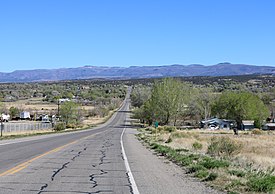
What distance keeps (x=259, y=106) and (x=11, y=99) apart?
112863 millimetres

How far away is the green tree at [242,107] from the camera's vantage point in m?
104

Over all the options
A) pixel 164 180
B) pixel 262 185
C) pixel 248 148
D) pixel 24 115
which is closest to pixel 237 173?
pixel 164 180

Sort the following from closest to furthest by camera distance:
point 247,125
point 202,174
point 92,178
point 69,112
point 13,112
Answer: point 92,178 < point 202,174 < point 247,125 < point 69,112 < point 13,112

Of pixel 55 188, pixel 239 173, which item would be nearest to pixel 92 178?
pixel 55 188

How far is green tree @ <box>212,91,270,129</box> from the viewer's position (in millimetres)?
104188

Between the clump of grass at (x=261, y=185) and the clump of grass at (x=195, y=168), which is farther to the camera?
the clump of grass at (x=195, y=168)

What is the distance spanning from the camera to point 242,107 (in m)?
105

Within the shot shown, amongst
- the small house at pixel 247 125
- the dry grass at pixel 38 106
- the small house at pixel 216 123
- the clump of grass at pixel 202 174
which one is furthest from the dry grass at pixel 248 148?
the dry grass at pixel 38 106

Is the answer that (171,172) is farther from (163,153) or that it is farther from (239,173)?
(163,153)

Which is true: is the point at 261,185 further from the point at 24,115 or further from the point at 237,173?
the point at 24,115

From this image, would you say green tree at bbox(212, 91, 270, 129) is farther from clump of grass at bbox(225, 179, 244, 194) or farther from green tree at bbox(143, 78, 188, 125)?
clump of grass at bbox(225, 179, 244, 194)

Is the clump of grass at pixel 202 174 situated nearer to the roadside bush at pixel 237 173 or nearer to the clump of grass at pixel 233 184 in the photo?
the roadside bush at pixel 237 173

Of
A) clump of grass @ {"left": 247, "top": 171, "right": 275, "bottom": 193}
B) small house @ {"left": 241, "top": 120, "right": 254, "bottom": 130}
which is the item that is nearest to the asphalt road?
clump of grass @ {"left": 247, "top": 171, "right": 275, "bottom": 193}

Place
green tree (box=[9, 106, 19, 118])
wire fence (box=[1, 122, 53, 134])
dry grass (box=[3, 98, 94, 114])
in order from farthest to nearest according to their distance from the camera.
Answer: dry grass (box=[3, 98, 94, 114]) < green tree (box=[9, 106, 19, 118]) < wire fence (box=[1, 122, 53, 134])
